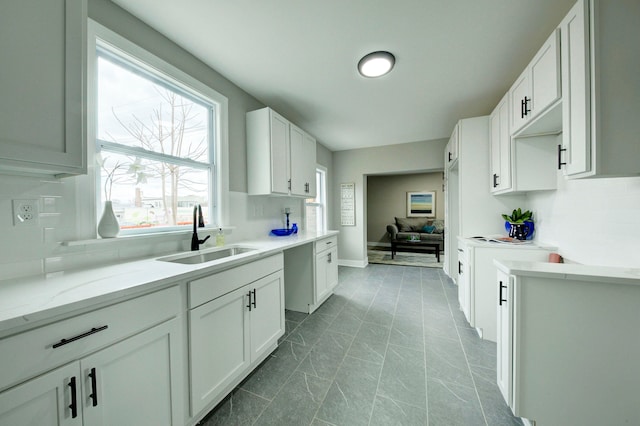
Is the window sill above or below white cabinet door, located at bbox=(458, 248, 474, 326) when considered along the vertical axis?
above

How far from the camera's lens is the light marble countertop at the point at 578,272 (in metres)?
1.05

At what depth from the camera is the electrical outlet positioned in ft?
3.57

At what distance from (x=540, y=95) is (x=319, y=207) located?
3606 mm

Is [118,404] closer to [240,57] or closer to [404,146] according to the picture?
[240,57]

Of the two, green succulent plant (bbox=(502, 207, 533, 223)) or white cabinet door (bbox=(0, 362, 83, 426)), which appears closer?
white cabinet door (bbox=(0, 362, 83, 426))

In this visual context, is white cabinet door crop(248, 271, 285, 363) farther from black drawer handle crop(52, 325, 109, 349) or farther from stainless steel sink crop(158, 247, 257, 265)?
black drawer handle crop(52, 325, 109, 349)

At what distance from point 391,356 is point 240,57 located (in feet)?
9.59

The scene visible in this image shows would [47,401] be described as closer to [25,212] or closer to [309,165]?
[25,212]

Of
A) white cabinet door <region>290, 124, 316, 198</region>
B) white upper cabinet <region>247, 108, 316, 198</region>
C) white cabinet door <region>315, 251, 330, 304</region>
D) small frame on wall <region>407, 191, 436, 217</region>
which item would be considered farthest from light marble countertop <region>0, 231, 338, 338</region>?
small frame on wall <region>407, 191, 436, 217</region>

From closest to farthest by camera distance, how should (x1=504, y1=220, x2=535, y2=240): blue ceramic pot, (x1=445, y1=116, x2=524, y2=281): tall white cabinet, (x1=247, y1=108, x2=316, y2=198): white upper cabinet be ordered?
(x1=504, y1=220, x2=535, y2=240): blue ceramic pot, (x1=247, y1=108, x2=316, y2=198): white upper cabinet, (x1=445, y1=116, x2=524, y2=281): tall white cabinet

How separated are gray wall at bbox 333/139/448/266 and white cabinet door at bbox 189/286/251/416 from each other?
3596 mm

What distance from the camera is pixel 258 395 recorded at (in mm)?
1527

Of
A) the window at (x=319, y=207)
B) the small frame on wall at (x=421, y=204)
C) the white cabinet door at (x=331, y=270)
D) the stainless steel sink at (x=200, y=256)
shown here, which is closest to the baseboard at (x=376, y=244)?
the small frame on wall at (x=421, y=204)

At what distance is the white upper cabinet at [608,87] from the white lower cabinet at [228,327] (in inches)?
81.2
